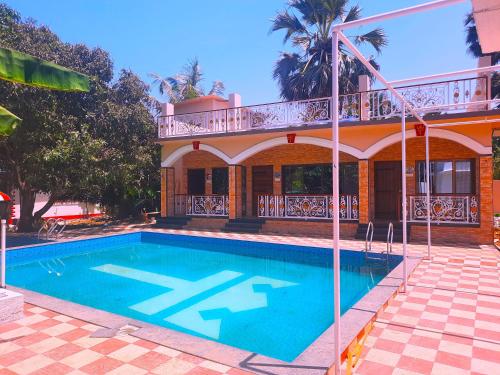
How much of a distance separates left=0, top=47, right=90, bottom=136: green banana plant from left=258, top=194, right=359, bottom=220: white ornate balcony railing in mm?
9719

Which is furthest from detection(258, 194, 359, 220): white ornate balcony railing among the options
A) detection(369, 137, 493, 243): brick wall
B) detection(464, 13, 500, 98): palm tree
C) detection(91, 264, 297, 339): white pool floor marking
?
detection(464, 13, 500, 98): palm tree

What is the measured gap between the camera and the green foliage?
40.5 feet

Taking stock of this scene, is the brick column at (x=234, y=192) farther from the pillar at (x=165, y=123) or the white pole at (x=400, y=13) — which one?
the white pole at (x=400, y=13)

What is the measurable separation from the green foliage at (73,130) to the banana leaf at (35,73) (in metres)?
6.66

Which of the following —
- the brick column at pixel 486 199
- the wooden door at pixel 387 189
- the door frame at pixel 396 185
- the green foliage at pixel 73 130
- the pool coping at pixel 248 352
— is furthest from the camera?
the wooden door at pixel 387 189

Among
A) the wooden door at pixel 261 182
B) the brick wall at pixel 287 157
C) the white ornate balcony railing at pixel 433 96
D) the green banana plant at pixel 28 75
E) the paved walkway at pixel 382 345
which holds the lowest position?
the paved walkway at pixel 382 345

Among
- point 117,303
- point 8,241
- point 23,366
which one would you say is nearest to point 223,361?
point 23,366

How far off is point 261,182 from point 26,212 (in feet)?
34.0

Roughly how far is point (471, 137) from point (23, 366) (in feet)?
40.9

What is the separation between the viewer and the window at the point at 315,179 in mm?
15219

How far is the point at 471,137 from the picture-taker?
11133mm

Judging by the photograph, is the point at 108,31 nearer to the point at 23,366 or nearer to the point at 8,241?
the point at 8,241

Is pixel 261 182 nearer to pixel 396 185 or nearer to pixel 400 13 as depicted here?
pixel 396 185

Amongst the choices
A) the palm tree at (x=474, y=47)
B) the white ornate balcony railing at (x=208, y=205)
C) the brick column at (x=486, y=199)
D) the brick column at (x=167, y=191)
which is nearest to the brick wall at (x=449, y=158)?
the brick column at (x=486, y=199)
